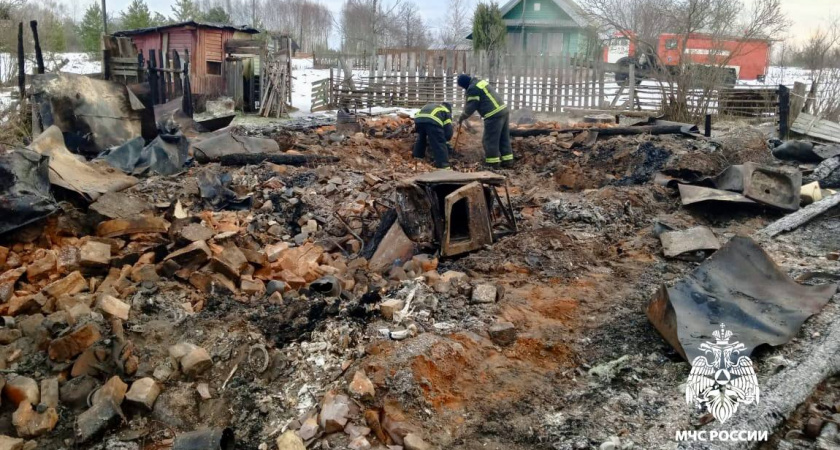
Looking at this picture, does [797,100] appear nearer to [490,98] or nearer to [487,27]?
[490,98]

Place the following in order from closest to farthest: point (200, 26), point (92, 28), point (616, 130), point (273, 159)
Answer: point (273, 159) → point (616, 130) → point (200, 26) → point (92, 28)

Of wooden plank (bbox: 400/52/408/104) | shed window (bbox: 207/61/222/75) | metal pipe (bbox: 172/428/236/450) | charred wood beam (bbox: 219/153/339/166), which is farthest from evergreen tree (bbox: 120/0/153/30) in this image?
metal pipe (bbox: 172/428/236/450)

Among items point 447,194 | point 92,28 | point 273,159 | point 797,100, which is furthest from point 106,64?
point 92,28

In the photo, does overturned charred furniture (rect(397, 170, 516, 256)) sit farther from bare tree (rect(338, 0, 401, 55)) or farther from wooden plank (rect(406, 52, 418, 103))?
bare tree (rect(338, 0, 401, 55))

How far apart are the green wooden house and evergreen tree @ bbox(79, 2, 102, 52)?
20.2 m

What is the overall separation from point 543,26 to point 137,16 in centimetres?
1986

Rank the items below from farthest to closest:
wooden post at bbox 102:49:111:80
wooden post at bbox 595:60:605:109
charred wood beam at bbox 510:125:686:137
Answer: wooden post at bbox 595:60:605:109, wooden post at bbox 102:49:111:80, charred wood beam at bbox 510:125:686:137

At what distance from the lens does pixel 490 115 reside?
968 centimetres

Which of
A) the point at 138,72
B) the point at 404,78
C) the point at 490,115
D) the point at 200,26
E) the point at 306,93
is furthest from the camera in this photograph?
the point at 306,93

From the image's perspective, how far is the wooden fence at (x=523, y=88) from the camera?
15.0m

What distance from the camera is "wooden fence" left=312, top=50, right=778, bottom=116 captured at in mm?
14969

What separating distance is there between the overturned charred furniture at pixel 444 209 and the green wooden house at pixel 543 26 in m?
25.7

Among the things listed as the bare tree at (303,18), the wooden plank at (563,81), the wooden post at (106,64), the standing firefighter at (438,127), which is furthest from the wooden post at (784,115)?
the bare tree at (303,18)

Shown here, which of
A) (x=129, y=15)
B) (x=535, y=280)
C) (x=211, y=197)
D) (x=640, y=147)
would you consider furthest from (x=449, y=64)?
(x=129, y=15)
